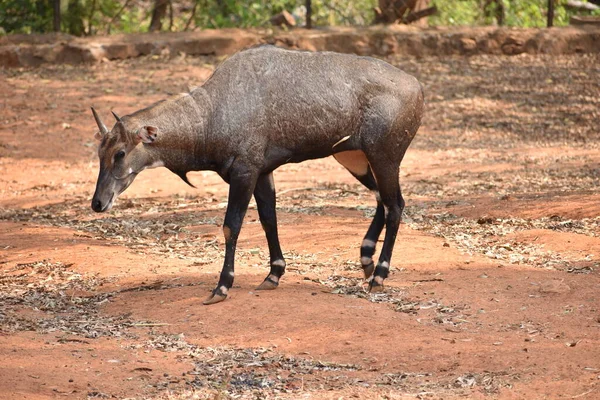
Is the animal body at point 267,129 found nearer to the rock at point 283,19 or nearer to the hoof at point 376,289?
the hoof at point 376,289

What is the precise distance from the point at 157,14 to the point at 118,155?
1251cm

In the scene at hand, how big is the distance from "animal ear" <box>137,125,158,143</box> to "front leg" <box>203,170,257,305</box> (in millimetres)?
640

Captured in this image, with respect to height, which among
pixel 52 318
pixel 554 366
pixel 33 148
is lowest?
pixel 33 148

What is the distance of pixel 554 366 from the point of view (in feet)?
19.6

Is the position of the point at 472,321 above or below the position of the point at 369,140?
below

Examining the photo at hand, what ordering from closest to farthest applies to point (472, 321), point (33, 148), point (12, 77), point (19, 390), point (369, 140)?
point (19, 390), point (472, 321), point (369, 140), point (33, 148), point (12, 77)

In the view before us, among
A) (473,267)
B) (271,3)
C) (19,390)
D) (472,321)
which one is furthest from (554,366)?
(271,3)

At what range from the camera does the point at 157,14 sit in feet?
62.7

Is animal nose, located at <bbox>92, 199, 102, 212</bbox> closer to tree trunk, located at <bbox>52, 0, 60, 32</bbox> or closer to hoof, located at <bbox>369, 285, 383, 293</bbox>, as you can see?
hoof, located at <bbox>369, 285, 383, 293</bbox>

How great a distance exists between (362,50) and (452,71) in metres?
1.69

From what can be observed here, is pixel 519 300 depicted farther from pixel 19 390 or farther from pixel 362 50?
pixel 362 50

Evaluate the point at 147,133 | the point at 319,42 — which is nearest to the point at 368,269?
the point at 147,133

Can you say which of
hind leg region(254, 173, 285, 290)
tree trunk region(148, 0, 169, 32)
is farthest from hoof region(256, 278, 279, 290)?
tree trunk region(148, 0, 169, 32)

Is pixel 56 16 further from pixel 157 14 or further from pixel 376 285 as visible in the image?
pixel 376 285
